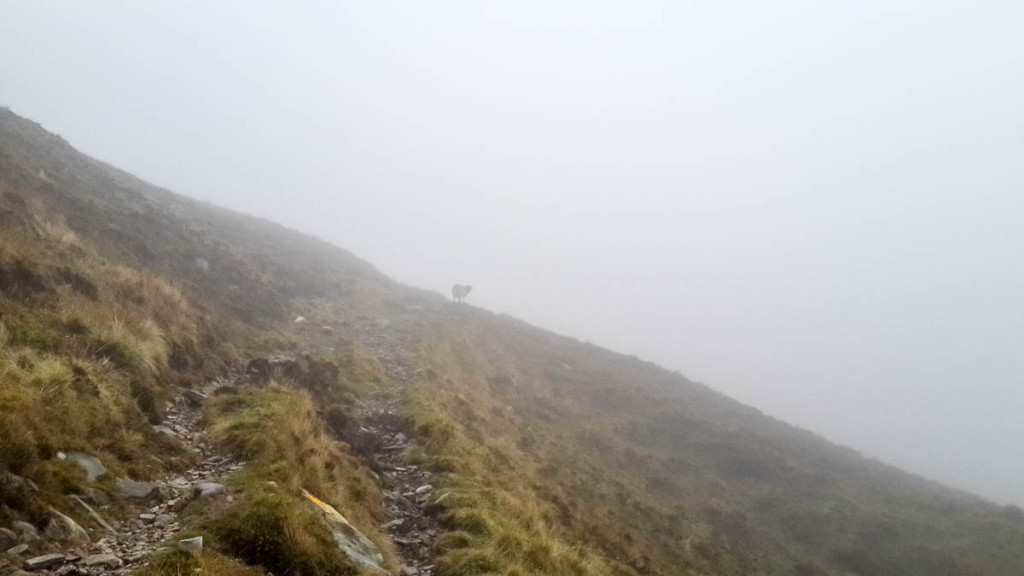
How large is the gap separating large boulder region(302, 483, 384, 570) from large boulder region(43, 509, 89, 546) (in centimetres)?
310

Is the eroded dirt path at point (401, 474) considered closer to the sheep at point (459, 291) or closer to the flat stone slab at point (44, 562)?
the flat stone slab at point (44, 562)

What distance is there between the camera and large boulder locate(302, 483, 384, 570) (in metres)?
8.43

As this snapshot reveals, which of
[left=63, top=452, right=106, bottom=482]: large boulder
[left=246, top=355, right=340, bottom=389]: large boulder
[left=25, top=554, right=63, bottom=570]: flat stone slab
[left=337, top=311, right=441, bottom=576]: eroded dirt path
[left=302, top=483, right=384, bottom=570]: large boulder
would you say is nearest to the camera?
[left=25, top=554, right=63, bottom=570]: flat stone slab

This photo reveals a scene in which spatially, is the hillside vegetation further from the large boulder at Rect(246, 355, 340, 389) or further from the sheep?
the sheep

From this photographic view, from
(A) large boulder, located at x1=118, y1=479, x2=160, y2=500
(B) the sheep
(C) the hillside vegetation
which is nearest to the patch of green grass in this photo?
(C) the hillside vegetation

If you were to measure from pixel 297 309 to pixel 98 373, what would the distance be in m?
19.6

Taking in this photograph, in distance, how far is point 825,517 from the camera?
2577cm

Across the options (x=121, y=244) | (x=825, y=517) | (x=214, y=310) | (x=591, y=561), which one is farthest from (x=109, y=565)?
(x=825, y=517)

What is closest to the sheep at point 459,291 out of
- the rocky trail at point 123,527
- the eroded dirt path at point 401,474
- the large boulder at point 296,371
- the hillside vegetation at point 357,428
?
the hillside vegetation at point 357,428

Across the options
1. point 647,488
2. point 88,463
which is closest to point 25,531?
point 88,463

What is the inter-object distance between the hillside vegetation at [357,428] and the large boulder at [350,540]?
34 cm

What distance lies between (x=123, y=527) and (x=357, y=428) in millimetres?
8215

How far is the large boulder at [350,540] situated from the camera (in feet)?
27.7

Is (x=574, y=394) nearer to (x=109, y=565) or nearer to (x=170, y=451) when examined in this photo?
(x=170, y=451)
